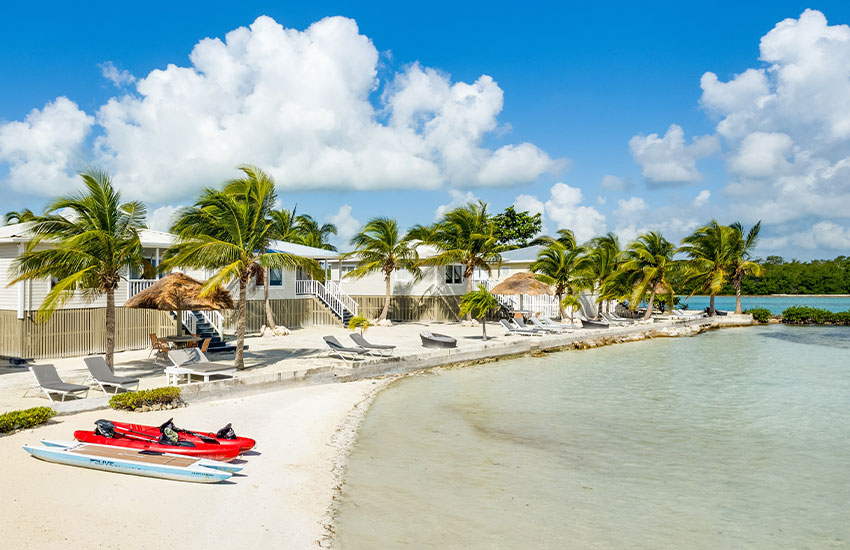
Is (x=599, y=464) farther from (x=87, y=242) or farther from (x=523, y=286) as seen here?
(x=523, y=286)

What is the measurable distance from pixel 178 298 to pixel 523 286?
1774 centimetres

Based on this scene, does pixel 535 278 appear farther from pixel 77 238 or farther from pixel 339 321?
pixel 77 238

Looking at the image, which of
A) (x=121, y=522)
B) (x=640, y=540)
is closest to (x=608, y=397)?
(x=640, y=540)

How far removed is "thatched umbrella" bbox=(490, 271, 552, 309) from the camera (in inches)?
1170

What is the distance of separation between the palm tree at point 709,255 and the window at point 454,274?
16640mm

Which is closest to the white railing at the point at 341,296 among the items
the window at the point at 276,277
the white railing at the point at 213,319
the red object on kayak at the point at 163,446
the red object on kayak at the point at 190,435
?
the window at the point at 276,277

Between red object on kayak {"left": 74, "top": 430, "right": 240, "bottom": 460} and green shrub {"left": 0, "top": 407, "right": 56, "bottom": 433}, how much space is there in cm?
170

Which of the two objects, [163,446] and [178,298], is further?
[178,298]

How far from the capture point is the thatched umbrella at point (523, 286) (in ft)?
97.5

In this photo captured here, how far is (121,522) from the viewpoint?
638cm

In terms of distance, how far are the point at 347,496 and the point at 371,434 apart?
131 inches

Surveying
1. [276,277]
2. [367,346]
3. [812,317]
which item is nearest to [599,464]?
[367,346]

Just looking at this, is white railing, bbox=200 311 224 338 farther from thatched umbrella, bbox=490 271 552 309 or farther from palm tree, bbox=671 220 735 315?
palm tree, bbox=671 220 735 315

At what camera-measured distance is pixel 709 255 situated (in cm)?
4322
